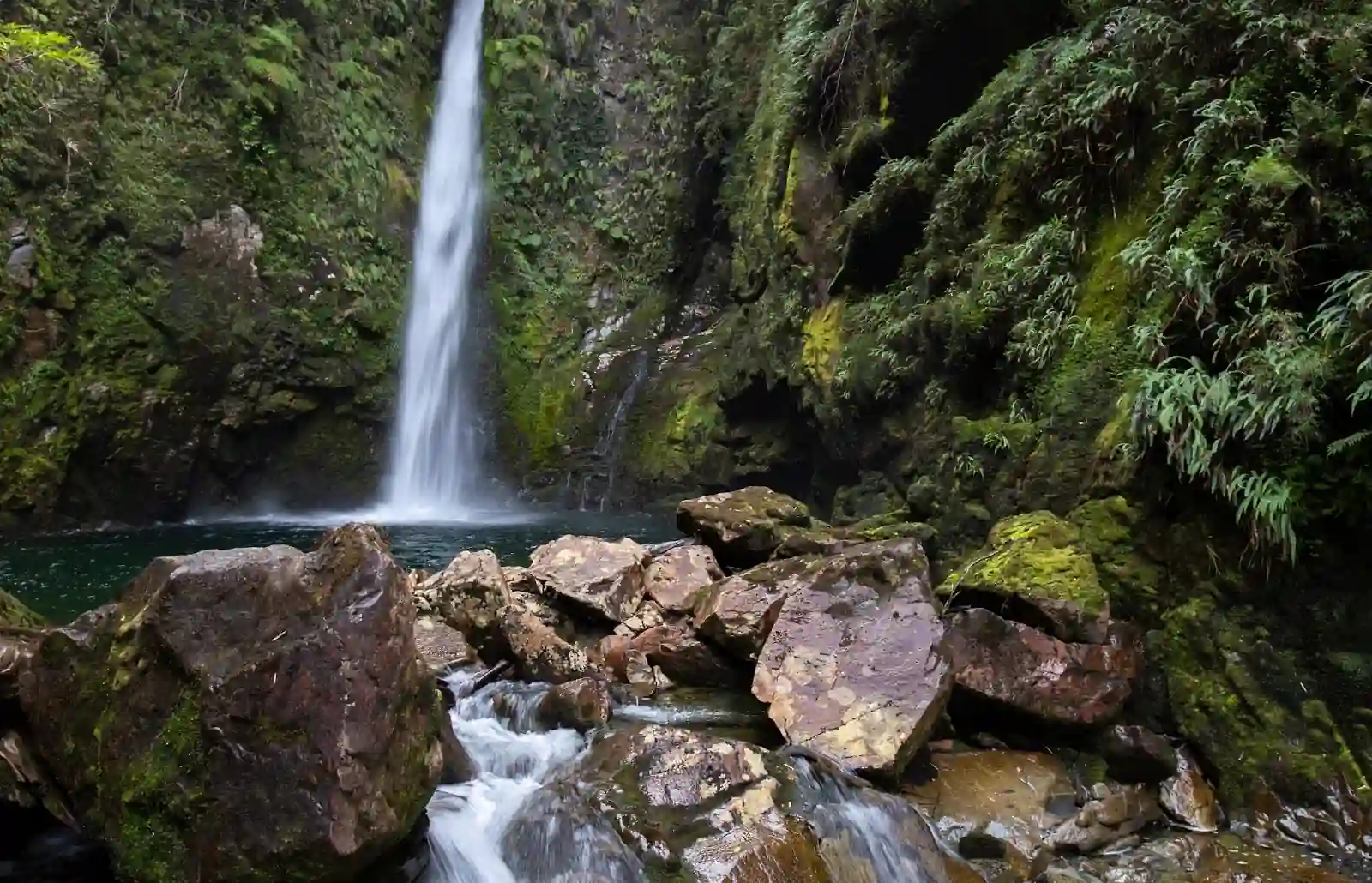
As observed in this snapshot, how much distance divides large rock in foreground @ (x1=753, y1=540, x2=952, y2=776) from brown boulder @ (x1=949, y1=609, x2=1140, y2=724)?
179mm

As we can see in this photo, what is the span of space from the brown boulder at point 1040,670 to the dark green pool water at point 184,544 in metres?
5.94

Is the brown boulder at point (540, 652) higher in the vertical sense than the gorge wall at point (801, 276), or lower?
lower

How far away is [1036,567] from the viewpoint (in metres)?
5.09

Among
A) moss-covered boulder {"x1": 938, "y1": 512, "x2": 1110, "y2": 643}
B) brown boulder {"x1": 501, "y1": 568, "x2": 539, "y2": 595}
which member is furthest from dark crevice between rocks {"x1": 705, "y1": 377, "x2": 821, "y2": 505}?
moss-covered boulder {"x1": 938, "y1": 512, "x2": 1110, "y2": 643}

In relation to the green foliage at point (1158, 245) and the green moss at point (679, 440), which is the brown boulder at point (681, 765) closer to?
the green foliage at point (1158, 245)

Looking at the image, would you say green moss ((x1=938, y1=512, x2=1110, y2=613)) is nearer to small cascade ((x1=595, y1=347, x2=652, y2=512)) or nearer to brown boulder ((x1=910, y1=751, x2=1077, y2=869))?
brown boulder ((x1=910, y1=751, x2=1077, y2=869))

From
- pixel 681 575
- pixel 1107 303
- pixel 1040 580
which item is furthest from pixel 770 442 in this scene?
pixel 1040 580

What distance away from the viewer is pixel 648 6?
18.5 metres

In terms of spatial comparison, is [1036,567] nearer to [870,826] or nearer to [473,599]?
[870,826]

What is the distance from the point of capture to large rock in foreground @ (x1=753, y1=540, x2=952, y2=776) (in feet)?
14.3

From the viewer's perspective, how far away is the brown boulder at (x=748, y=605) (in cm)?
539

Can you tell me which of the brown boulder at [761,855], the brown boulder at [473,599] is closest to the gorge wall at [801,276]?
the brown boulder at [761,855]

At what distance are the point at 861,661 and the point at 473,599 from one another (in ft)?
9.42

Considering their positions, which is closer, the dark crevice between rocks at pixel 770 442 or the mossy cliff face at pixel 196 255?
the mossy cliff face at pixel 196 255
